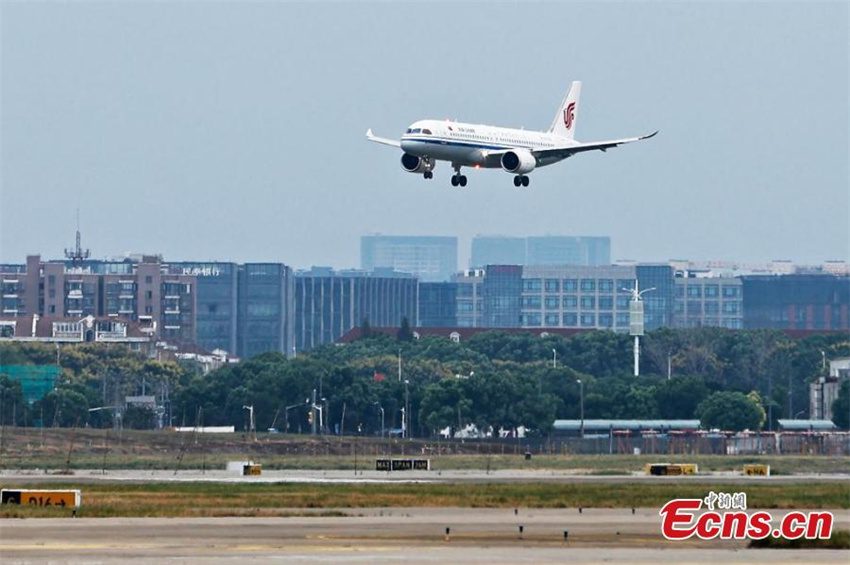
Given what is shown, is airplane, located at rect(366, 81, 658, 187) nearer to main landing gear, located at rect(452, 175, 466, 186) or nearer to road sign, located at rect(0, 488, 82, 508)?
main landing gear, located at rect(452, 175, 466, 186)

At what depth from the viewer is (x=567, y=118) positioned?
160m

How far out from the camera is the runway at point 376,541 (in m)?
58.3

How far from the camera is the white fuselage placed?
123m

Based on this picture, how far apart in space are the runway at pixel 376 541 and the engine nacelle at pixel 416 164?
1909 inches

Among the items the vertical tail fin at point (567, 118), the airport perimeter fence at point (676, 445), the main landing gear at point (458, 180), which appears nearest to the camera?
the main landing gear at point (458, 180)

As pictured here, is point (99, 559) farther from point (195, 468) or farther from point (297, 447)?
point (297, 447)

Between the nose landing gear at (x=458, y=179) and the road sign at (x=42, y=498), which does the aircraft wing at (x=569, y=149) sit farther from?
the road sign at (x=42, y=498)

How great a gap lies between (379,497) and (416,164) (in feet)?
129

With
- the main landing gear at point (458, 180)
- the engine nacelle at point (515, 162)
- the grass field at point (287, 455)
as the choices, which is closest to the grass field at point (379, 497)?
the grass field at point (287, 455)

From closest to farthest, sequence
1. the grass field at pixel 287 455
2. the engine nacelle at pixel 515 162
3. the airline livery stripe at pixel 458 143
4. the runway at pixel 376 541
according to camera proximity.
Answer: the runway at pixel 376 541 < the airline livery stripe at pixel 458 143 < the engine nacelle at pixel 515 162 < the grass field at pixel 287 455

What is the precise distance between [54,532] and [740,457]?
324ft

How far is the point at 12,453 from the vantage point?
146250 mm

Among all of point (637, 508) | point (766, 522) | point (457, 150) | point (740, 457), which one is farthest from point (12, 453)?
point (766, 522)

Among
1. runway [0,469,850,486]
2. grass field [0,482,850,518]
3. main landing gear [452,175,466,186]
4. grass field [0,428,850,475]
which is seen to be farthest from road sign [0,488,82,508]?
main landing gear [452,175,466,186]
